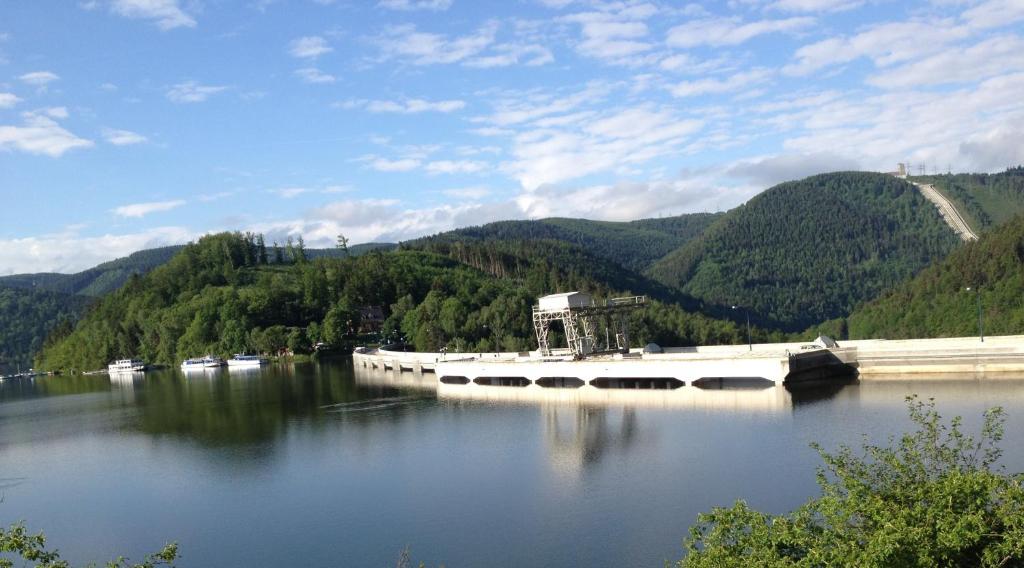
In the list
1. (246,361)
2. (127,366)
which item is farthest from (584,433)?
(127,366)

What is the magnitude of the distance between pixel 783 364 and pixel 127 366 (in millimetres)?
130513

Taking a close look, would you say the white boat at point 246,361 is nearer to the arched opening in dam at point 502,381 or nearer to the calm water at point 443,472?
the calm water at point 443,472

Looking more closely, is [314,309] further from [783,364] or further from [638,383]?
[783,364]

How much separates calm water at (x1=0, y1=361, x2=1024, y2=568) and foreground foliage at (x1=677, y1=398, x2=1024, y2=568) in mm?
9805

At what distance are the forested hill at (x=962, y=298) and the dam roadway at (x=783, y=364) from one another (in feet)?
101

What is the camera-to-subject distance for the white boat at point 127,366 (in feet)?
500

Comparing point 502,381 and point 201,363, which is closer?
point 502,381

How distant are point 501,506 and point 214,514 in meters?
13.9

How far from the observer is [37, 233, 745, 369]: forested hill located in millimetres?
128375

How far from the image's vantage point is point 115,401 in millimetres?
94562

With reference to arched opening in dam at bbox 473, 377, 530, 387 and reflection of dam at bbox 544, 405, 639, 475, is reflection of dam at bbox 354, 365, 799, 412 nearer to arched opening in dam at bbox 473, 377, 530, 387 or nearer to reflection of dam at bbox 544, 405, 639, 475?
arched opening in dam at bbox 473, 377, 530, 387

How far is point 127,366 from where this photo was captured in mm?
153500

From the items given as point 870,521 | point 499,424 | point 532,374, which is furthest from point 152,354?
point 870,521

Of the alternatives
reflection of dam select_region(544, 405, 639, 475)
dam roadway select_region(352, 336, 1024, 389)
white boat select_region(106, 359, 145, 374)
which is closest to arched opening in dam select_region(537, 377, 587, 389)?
dam roadway select_region(352, 336, 1024, 389)
